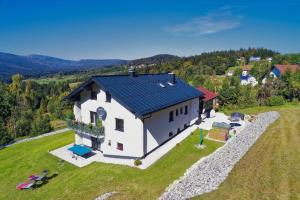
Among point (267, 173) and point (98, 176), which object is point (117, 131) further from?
point (267, 173)

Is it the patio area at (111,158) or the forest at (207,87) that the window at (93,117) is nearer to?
the patio area at (111,158)

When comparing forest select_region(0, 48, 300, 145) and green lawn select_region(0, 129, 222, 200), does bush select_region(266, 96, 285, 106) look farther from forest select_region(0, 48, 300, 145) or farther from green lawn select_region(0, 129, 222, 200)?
green lawn select_region(0, 129, 222, 200)

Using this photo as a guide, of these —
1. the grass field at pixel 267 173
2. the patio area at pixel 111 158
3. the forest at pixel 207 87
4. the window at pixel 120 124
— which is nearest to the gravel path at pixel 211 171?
the grass field at pixel 267 173

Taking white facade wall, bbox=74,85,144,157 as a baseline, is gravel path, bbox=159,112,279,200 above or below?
below

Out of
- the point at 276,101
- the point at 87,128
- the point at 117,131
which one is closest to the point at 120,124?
the point at 117,131

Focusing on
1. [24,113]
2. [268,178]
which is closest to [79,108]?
[268,178]

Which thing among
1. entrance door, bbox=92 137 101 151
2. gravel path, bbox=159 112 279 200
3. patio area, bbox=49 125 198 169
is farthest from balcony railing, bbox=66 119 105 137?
gravel path, bbox=159 112 279 200
